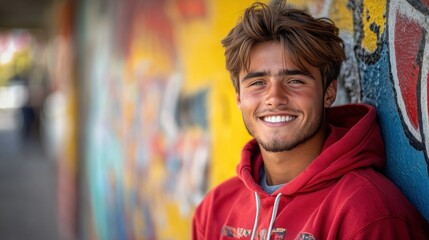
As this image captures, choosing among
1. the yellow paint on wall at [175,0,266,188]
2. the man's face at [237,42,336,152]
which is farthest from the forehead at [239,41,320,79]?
the yellow paint on wall at [175,0,266,188]

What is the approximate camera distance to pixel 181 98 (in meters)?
4.12

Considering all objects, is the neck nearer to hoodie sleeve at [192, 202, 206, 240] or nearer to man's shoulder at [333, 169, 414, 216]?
man's shoulder at [333, 169, 414, 216]

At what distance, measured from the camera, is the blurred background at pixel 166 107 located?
1797 millimetres

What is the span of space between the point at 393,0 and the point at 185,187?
7.93ft

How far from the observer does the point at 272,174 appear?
6.73 ft

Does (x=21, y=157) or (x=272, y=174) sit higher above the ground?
(x=272, y=174)

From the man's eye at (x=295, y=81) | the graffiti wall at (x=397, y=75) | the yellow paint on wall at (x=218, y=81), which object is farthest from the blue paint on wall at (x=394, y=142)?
the yellow paint on wall at (x=218, y=81)

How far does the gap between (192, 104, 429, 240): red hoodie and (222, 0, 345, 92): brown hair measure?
0.67 feet

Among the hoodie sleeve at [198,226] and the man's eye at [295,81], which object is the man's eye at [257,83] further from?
the hoodie sleeve at [198,226]

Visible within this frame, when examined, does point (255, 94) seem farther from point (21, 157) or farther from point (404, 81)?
point (21, 157)

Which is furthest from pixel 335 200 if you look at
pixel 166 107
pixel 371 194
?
pixel 166 107

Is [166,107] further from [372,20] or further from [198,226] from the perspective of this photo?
[372,20]

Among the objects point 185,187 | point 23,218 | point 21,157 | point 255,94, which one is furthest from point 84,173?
point 21,157

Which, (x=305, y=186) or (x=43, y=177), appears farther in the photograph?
(x=43, y=177)
